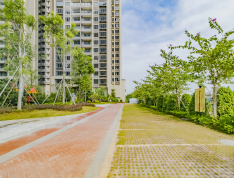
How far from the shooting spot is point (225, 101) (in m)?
8.90

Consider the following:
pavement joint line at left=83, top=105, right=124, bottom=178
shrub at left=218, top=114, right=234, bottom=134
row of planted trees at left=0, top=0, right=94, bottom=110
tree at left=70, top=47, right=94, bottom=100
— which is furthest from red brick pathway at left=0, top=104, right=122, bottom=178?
tree at left=70, top=47, right=94, bottom=100

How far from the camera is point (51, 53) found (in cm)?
5297

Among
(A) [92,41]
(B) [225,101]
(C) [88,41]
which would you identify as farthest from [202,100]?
(C) [88,41]

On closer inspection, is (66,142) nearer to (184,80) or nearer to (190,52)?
(190,52)

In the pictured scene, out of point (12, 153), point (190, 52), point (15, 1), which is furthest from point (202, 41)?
point (15, 1)

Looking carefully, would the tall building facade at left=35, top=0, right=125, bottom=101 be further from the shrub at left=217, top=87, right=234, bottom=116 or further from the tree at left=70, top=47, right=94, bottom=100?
the shrub at left=217, top=87, right=234, bottom=116

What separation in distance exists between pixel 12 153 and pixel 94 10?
59446 mm

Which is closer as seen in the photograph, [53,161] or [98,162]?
[98,162]

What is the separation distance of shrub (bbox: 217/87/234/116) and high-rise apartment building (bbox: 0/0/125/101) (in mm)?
47204

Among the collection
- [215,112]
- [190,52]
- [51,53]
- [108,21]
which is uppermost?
[108,21]

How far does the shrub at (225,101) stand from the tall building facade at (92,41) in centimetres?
4720

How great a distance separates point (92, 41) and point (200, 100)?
48.9 metres

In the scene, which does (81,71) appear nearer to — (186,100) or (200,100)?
(186,100)

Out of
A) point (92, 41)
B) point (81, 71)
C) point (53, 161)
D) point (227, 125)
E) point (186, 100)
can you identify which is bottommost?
point (53, 161)
